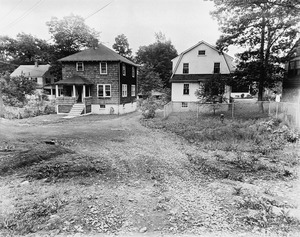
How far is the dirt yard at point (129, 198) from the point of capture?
141 inches

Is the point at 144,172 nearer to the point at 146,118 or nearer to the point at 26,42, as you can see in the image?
the point at 146,118

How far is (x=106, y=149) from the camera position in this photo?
867 centimetres

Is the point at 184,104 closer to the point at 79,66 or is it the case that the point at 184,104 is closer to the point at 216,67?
the point at 216,67

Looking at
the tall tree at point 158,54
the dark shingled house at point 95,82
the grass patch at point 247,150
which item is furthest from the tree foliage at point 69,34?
the grass patch at point 247,150

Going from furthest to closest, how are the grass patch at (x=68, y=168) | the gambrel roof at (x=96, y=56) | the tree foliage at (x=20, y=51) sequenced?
the tree foliage at (x=20, y=51) < the gambrel roof at (x=96, y=56) < the grass patch at (x=68, y=168)

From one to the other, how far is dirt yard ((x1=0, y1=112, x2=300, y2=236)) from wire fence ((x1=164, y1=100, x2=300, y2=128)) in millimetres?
8146

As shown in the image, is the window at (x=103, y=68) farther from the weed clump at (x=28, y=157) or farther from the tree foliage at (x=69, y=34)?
the weed clump at (x=28, y=157)

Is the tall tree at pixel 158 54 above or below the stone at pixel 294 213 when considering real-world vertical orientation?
above

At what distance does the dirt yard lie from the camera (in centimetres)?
359

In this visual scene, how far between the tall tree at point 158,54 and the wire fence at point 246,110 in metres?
21.5

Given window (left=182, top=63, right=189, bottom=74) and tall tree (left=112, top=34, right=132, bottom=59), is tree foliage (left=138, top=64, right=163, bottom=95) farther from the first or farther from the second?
window (left=182, top=63, right=189, bottom=74)

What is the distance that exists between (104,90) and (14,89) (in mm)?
10392

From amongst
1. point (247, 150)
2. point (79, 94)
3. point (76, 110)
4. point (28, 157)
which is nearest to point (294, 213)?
point (247, 150)

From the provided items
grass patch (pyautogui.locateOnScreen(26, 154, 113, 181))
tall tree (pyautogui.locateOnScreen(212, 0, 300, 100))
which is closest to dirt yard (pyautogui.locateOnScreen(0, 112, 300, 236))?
grass patch (pyautogui.locateOnScreen(26, 154, 113, 181))
